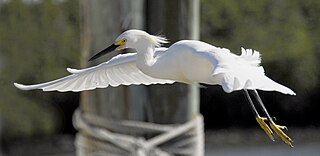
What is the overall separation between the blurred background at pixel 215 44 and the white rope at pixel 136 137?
2026mm

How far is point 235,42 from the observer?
4.14 m

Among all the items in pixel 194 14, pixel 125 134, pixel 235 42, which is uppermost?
pixel 235 42

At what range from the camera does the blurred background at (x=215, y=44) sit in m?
4.17

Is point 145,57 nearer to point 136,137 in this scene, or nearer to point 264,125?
point 264,125

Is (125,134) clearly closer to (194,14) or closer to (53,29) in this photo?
(194,14)

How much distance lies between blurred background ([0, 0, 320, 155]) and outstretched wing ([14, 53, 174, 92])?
94.4 inches

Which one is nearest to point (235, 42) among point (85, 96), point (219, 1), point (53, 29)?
point (219, 1)

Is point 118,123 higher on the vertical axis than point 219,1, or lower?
lower

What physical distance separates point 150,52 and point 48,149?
13.7 ft

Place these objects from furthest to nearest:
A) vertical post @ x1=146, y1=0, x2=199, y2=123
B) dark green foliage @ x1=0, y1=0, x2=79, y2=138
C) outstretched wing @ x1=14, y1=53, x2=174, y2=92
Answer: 1. dark green foliage @ x1=0, y1=0, x2=79, y2=138
2. vertical post @ x1=146, y1=0, x2=199, y2=123
3. outstretched wing @ x1=14, y1=53, x2=174, y2=92

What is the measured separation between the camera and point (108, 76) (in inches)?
53.4

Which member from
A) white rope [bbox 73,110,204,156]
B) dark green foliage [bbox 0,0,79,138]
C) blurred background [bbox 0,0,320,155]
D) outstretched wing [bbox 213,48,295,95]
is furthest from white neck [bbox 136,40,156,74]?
dark green foliage [bbox 0,0,79,138]

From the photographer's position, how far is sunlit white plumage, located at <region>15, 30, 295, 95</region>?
109 cm

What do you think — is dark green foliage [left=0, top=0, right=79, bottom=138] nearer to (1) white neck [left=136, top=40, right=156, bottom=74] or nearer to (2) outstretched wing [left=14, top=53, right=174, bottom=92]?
(2) outstretched wing [left=14, top=53, right=174, bottom=92]
